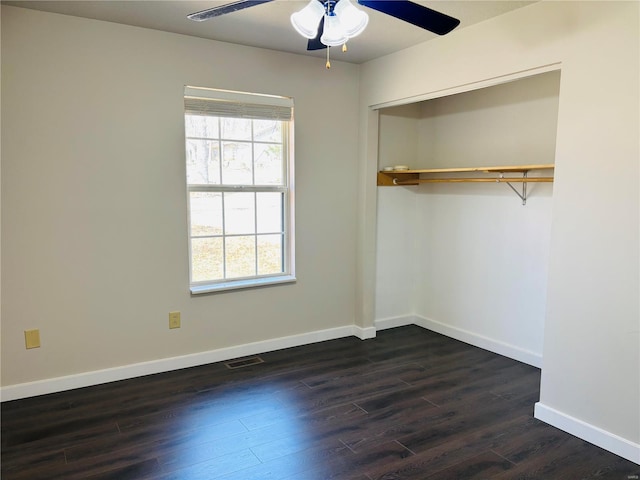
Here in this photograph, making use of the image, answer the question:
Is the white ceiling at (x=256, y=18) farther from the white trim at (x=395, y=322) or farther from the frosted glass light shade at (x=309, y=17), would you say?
the white trim at (x=395, y=322)

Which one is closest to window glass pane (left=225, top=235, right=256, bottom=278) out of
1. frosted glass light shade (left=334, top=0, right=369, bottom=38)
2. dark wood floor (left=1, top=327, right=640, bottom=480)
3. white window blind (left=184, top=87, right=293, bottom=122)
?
dark wood floor (left=1, top=327, right=640, bottom=480)

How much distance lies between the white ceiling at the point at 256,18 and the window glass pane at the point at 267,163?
754 millimetres

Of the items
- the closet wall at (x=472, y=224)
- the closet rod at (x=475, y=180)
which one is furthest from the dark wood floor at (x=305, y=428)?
the closet rod at (x=475, y=180)

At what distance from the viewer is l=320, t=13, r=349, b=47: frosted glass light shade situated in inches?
79.4

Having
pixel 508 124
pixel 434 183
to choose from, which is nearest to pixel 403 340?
pixel 434 183

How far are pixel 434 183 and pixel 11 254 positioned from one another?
10.9 feet

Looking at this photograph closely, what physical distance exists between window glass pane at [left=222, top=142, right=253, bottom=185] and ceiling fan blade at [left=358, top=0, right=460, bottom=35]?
1825mm

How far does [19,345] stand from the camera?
2.84 meters

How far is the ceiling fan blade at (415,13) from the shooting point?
5.98 feet

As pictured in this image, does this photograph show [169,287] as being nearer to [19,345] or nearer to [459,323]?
[19,345]

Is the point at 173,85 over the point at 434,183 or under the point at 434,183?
over

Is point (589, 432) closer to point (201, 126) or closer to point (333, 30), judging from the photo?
point (333, 30)

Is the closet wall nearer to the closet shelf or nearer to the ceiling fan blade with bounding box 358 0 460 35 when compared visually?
the closet shelf

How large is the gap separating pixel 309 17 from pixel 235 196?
1.77m
